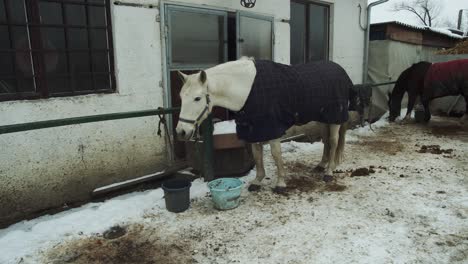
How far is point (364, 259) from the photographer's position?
2.73 metres

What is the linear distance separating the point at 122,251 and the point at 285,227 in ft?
4.78

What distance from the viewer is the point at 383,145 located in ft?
21.0

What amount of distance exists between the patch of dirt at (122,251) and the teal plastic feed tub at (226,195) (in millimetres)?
690

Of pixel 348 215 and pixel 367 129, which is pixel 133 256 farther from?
pixel 367 129

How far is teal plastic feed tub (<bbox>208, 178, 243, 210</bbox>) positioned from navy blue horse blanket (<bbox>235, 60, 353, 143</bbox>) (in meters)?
0.54

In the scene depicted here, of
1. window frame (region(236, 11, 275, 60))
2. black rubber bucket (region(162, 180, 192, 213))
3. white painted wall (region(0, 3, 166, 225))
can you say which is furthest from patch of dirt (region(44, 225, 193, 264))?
window frame (region(236, 11, 275, 60))

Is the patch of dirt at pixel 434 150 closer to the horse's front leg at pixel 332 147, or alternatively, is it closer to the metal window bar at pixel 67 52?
the horse's front leg at pixel 332 147

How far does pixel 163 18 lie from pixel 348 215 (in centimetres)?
320

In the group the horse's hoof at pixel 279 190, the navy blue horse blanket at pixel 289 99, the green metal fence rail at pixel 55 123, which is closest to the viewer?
the green metal fence rail at pixel 55 123

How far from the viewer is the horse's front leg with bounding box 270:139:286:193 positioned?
13.2 ft

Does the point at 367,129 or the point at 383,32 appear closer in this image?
the point at 367,129

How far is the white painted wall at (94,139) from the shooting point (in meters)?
3.54

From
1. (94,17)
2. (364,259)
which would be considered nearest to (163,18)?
(94,17)

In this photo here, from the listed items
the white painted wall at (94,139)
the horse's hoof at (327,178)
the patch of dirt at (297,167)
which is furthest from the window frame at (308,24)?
the horse's hoof at (327,178)
